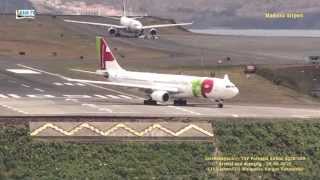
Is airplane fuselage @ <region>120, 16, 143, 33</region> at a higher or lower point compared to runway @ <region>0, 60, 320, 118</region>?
higher

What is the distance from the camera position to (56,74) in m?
105

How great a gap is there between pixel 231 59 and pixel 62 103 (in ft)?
188

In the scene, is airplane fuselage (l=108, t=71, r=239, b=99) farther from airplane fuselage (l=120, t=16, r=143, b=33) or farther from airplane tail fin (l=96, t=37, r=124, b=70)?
airplane fuselage (l=120, t=16, r=143, b=33)

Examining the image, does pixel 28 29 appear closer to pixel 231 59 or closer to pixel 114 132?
pixel 231 59

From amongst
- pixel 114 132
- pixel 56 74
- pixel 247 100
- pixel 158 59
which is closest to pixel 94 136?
pixel 114 132

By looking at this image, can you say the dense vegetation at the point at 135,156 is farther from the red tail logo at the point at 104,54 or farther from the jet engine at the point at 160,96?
the red tail logo at the point at 104,54

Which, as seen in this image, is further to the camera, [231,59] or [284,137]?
[231,59]

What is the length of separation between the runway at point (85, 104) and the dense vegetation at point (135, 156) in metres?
8.78

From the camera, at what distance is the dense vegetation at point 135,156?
1944 inches

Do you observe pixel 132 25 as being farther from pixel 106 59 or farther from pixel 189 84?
pixel 189 84

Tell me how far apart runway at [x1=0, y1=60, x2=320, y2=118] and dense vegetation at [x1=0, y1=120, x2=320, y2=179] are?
8.78 meters

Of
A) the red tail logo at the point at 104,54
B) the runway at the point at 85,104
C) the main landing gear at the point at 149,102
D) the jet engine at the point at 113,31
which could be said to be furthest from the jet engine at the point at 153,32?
the main landing gear at the point at 149,102

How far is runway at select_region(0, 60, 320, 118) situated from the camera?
66.5 meters

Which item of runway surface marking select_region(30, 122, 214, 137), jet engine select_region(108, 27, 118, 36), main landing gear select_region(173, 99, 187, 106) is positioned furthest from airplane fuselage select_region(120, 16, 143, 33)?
runway surface marking select_region(30, 122, 214, 137)
